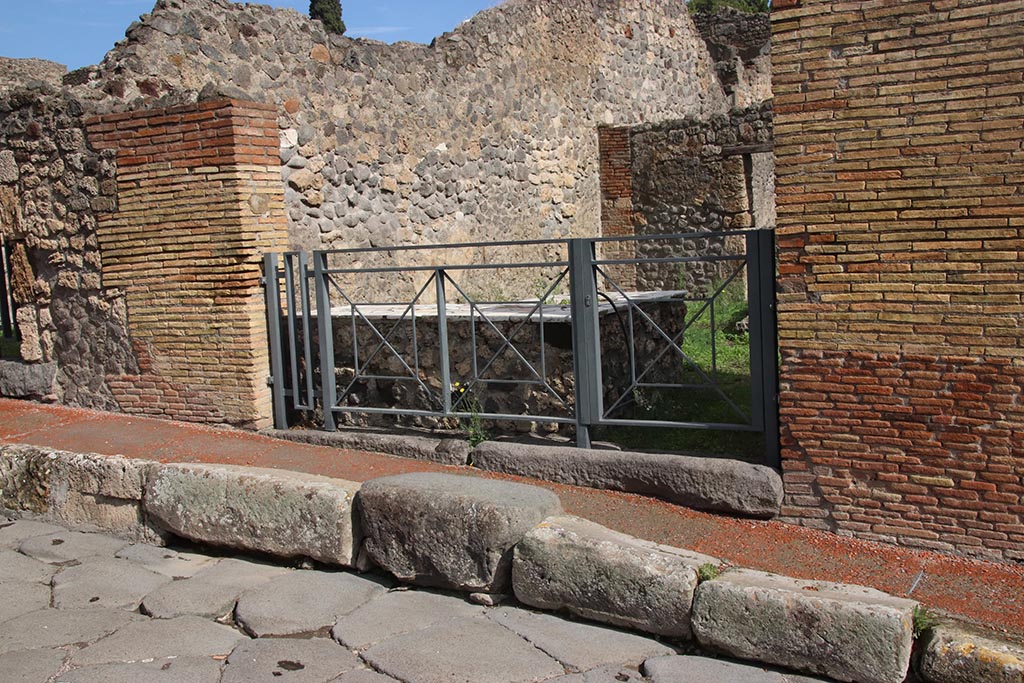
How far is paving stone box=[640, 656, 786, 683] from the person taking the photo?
357 cm

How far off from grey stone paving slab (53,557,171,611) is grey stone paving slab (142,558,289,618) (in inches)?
3.7

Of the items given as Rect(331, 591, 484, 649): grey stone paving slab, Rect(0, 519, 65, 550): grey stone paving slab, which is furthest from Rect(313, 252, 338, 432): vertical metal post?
Rect(331, 591, 484, 649): grey stone paving slab

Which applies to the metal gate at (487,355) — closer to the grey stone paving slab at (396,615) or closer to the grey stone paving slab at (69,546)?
the grey stone paving slab at (396,615)

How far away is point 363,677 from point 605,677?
36.0 inches

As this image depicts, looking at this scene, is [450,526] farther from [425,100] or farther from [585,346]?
[425,100]

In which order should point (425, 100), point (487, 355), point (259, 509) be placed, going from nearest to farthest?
point (259, 509) < point (487, 355) < point (425, 100)

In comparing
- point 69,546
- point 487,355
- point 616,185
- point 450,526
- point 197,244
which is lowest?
point 69,546

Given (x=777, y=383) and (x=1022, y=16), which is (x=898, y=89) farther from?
(x=777, y=383)

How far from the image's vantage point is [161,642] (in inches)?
155

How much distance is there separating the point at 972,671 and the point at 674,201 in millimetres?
9417

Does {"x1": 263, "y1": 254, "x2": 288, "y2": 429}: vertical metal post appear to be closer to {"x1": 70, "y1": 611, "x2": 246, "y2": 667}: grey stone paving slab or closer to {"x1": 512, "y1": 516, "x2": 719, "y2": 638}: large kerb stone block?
{"x1": 70, "y1": 611, "x2": 246, "y2": 667}: grey stone paving slab

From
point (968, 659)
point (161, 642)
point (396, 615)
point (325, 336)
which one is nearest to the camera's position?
point (968, 659)

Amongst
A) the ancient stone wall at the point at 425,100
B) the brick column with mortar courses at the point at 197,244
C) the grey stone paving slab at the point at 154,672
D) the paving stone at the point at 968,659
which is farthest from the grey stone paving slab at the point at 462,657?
the ancient stone wall at the point at 425,100

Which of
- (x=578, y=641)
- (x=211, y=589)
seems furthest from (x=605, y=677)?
(x=211, y=589)
